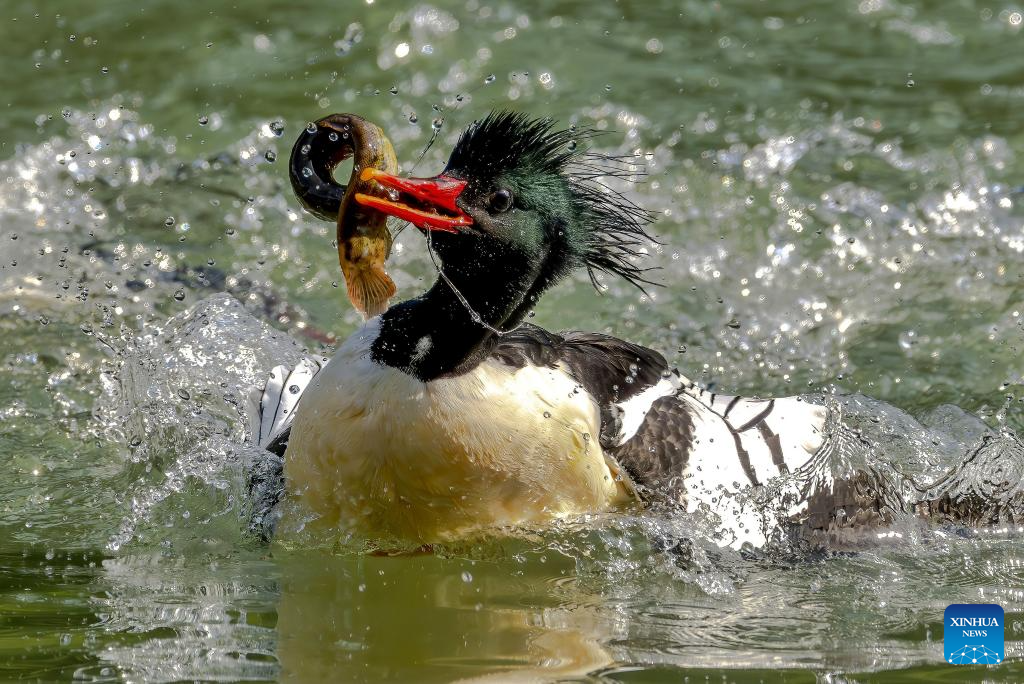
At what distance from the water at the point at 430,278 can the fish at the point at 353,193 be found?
1.33 ft

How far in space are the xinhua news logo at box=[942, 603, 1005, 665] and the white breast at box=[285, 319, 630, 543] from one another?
1284mm

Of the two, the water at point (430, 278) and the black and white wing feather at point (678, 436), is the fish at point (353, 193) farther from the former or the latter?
the black and white wing feather at point (678, 436)

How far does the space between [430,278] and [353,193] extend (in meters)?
3.54

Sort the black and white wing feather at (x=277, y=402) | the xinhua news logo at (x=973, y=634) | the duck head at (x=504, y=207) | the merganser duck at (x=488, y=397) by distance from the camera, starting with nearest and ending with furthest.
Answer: the xinhua news logo at (x=973, y=634) → the duck head at (x=504, y=207) → the merganser duck at (x=488, y=397) → the black and white wing feather at (x=277, y=402)

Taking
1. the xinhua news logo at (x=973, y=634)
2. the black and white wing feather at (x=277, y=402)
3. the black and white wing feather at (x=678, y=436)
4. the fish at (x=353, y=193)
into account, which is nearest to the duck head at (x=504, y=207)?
the fish at (x=353, y=193)

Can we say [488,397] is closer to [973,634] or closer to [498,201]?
[498,201]

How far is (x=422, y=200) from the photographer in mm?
3965

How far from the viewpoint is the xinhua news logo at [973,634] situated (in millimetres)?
3625

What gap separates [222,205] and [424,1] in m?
2.96

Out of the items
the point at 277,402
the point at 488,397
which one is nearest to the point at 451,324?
the point at 488,397

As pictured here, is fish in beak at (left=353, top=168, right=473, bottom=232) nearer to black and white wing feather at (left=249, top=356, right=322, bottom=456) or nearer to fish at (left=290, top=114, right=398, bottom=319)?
fish at (left=290, top=114, right=398, bottom=319)

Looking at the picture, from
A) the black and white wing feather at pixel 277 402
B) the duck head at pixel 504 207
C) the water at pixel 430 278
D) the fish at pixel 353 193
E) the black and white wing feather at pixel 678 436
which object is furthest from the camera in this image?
the black and white wing feather at pixel 277 402

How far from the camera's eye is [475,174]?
4.08 metres

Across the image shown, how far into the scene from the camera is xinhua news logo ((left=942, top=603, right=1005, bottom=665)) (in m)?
3.62
